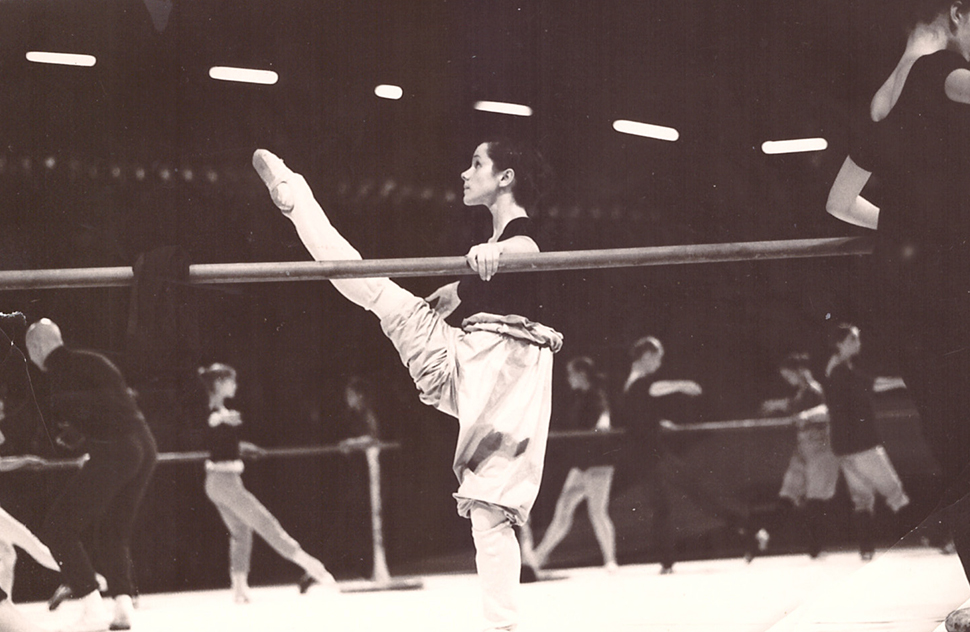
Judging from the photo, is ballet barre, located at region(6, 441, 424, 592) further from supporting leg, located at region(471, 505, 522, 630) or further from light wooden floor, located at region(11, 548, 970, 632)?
supporting leg, located at region(471, 505, 522, 630)

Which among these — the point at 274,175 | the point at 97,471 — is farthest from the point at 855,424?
the point at 97,471

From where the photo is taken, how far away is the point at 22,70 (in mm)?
2766

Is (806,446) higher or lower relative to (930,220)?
lower

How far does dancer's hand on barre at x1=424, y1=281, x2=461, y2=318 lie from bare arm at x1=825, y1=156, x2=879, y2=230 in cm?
131

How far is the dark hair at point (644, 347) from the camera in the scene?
2.84 m

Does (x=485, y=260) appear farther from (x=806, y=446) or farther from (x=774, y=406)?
(x=806, y=446)

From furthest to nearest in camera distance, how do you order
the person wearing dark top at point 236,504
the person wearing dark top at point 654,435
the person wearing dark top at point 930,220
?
1. the person wearing dark top at point 930,220
2. the person wearing dark top at point 654,435
3. the person wearing dark top at point 236,504

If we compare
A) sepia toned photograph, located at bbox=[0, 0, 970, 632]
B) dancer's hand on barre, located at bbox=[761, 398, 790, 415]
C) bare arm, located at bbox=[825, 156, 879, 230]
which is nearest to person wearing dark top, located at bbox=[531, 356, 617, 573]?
sepia toned photograph, located at bbox=[0, 0, 970, 632]

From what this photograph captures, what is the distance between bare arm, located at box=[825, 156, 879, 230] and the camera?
9.54 ft

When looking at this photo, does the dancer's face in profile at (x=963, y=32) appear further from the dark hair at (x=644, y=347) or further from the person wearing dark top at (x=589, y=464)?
the person wearing dark top at (x=589, y=464)

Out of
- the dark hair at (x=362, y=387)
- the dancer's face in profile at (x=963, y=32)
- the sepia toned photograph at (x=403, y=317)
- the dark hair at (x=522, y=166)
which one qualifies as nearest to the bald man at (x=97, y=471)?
the sepia toned photograph at (x=403, y=317)

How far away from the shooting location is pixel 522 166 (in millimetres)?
2807

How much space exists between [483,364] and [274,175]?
919 mm

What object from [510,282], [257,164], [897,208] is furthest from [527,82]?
[897,208]
